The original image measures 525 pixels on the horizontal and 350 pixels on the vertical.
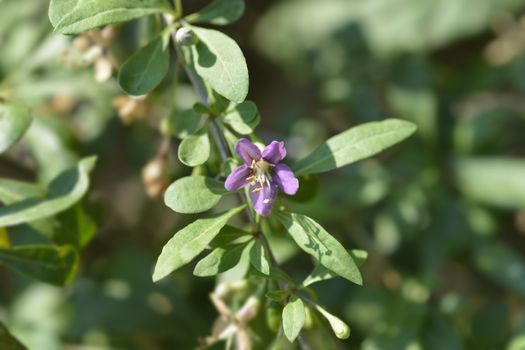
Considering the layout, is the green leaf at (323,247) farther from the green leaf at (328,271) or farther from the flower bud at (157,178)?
the flower bud at (157,178)

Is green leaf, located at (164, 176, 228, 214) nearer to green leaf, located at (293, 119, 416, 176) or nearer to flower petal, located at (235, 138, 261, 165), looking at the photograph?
flower petal, located at (235, 138, 261, 165)

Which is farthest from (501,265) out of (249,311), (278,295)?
(278,295)

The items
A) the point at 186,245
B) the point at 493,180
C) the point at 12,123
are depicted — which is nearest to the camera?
the point at 186,245

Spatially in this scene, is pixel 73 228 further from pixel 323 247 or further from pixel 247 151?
pixel 323 247

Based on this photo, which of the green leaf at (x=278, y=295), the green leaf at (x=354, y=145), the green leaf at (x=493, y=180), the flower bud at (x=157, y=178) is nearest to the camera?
the green leaf at (x=278, y=295)

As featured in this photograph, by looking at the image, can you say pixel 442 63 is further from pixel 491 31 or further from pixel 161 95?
pixel 161 95

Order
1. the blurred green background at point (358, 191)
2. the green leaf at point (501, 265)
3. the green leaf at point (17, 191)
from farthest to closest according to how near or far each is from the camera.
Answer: the green leaf at point (501, 265)
the blurred green background at point (358, 191)
the green leaf at point (17, 191)

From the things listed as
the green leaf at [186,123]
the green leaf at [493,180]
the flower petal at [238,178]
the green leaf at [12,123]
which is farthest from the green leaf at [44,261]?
the green leaf at [493,180]

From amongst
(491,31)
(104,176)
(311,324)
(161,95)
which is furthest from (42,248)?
(491,31)
